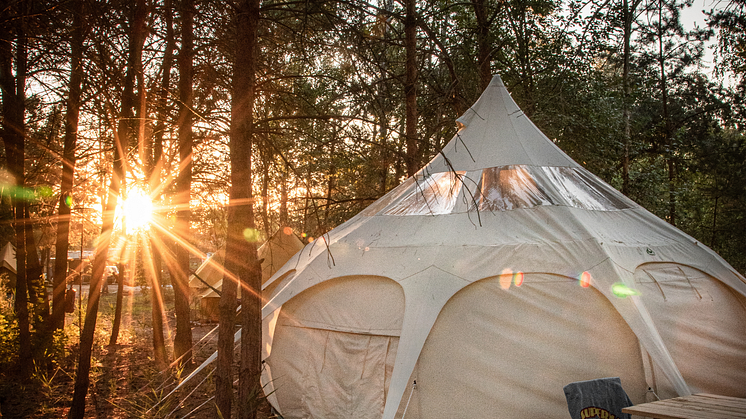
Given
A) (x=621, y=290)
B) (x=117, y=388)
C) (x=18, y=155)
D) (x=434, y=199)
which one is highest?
(x=18, y=155)

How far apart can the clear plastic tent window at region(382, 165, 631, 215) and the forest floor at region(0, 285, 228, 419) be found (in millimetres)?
3641

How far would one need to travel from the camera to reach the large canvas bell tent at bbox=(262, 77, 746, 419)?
5.02 metres

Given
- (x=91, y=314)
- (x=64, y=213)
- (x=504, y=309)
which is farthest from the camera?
(x=64, y=213)

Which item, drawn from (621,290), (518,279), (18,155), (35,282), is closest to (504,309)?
(518,279)

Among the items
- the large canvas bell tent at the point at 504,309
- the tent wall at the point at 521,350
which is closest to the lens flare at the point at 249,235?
the large canvas bell tent at the point at 504,309

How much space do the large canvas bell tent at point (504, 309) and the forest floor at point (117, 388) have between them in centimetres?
132

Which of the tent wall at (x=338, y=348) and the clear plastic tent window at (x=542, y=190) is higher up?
the clear plastic tent window at (x=542, y=190)

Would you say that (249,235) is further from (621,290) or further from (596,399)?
(621,290)

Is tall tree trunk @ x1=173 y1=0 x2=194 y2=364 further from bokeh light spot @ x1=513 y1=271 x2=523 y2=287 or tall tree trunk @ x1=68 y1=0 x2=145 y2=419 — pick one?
bokeh light spot @ x1=513 y1=271 x2=523 y2=287

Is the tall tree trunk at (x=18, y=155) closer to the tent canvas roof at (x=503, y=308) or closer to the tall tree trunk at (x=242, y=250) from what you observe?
the tall tree trunk at (x=242, y=250)

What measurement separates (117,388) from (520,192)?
6.73 m

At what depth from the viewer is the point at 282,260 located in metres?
15.8

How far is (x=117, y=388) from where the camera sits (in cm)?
747

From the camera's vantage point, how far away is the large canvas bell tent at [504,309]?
5023mm
